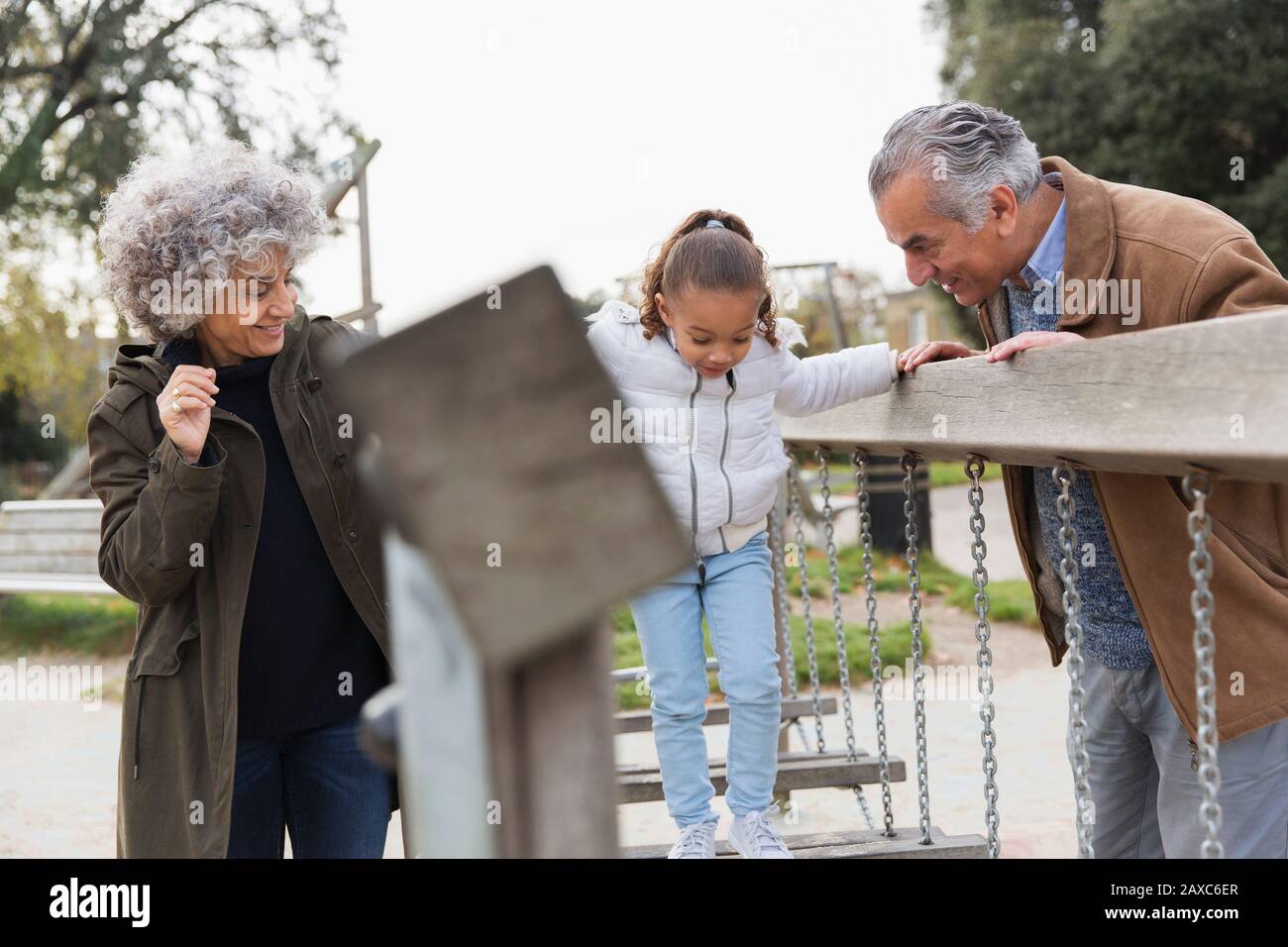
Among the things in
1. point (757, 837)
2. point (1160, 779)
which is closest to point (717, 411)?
point (757, 837)

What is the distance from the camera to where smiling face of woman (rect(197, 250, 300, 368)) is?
230cm

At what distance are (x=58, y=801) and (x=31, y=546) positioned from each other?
3.24 metres

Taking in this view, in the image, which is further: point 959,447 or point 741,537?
point 741,537

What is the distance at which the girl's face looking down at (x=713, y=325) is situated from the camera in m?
2.76

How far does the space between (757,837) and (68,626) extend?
33.0 feet

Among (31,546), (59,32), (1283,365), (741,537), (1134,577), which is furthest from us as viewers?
(59,32)

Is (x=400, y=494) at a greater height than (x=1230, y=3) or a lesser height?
lesser

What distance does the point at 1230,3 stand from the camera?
17.9 metres

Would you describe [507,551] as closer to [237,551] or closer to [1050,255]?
[237,551]

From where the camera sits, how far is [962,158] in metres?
2.42

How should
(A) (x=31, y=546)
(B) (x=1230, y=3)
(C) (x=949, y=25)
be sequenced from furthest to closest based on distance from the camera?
(C) (x=949, y=25) < (B) (x=1230, y=3) < (A) (x=31, y=546)
